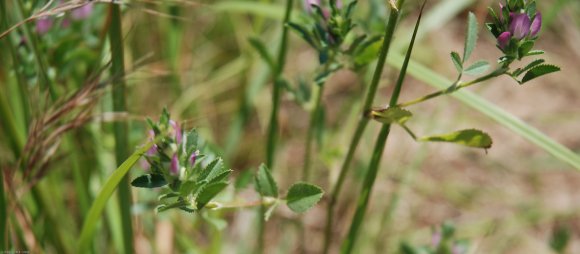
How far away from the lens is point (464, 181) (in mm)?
2127

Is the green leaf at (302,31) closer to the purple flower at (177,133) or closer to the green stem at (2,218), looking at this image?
the purple flower at (177,133)

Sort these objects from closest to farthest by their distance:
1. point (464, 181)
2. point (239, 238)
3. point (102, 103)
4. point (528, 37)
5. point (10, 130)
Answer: point (528, 37) < point (10, 130) < point (102, 103) < point (239, 238) < point (464, 181)

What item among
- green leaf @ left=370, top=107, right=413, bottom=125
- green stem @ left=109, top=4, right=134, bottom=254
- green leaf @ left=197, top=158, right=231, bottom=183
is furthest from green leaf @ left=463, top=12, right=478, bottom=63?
green stem @ left=109, top=4, right=134, bottom=254

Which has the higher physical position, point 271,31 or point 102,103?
point 271,31

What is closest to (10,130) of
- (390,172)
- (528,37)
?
(528,37)

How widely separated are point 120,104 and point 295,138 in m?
1.12

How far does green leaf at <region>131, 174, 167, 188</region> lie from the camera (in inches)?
34.8

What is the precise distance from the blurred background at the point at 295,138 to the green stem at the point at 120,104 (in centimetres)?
17

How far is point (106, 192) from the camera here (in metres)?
0.99

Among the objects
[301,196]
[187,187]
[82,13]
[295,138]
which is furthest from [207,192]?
[295,138]

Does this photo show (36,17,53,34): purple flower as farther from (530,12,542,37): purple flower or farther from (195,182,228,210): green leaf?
(530,12,542,37): purple flower

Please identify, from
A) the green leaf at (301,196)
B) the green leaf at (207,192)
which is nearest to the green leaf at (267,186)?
the green leaf at (301,196)

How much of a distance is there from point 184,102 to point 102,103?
440 millimetres

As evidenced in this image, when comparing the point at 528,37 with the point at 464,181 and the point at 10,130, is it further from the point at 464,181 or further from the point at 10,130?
the point at 464,181
